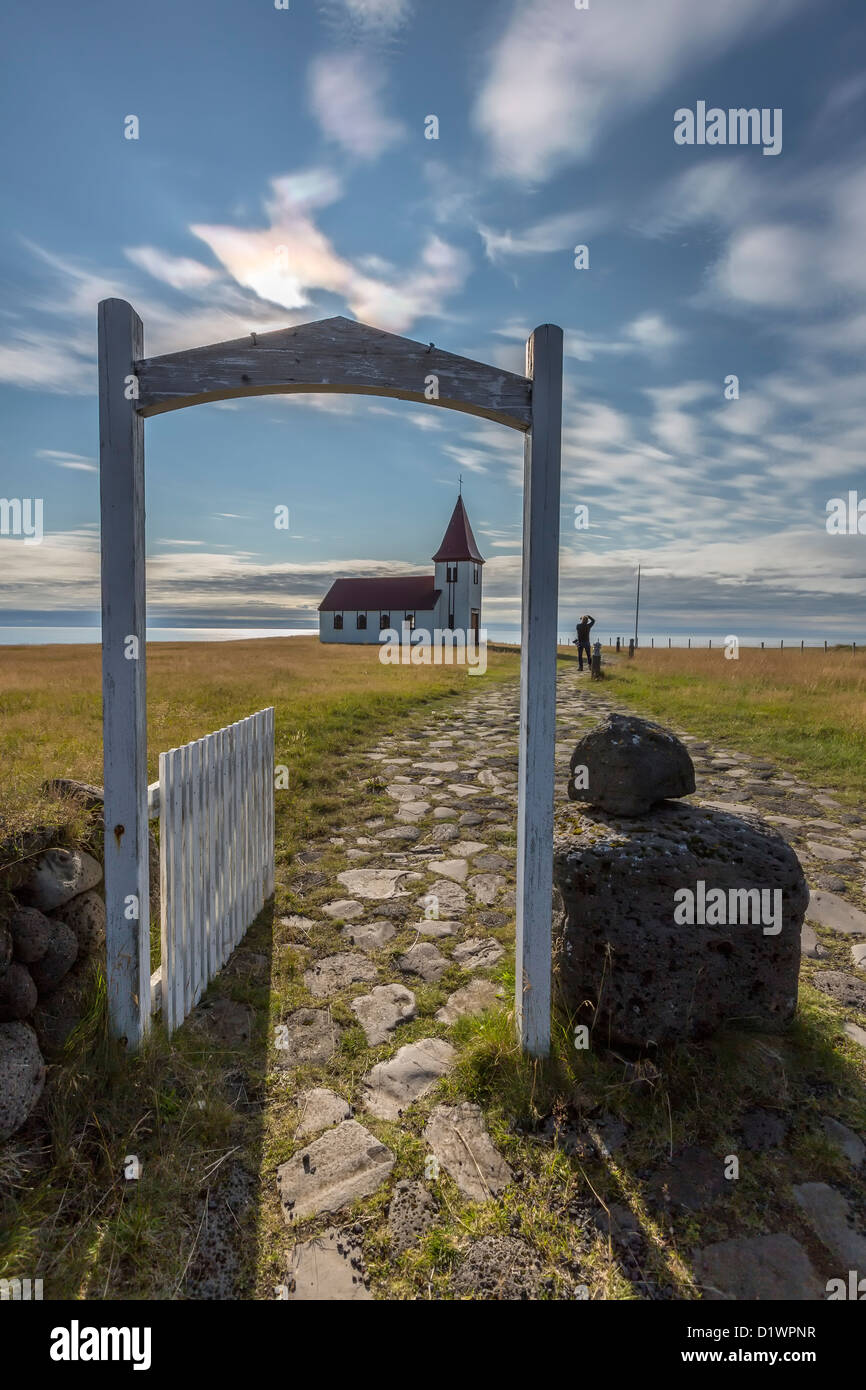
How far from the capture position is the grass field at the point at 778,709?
963 cm

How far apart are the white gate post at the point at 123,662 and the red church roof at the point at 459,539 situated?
4516 centimetres

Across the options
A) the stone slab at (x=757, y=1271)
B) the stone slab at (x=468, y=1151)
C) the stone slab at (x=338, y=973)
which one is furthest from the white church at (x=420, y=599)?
the stone slab at (x=757, y=1271)

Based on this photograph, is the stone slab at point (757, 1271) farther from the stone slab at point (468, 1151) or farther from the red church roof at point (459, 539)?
the red church roof at point (459, 539)

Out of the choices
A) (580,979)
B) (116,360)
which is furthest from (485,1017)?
(116,360)

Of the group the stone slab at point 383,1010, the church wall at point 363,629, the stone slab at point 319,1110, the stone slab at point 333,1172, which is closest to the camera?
the stone slab at point 333,1172

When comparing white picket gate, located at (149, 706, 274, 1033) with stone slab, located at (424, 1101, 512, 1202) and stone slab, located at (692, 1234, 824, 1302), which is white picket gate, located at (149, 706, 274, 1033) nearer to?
→ stone slab, located at (424, 1101, 512, 1202)

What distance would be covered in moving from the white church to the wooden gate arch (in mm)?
44863

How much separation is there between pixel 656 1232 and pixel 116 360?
3.96 m

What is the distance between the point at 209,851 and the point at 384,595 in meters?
54.9

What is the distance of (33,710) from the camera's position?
9820 mm

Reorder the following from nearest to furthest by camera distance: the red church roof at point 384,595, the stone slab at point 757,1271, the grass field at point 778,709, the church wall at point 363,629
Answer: the stone slab at point 757,1271
the grass field at point 778,709
the church wall at point 363,629
the red church roof at point 384,595

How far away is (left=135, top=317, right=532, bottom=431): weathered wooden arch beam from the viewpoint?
9.37 feet

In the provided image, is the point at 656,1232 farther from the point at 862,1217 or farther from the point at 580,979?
the point at 580,979

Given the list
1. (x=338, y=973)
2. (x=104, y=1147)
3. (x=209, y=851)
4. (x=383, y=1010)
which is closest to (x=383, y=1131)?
(x=383, y=1010)
